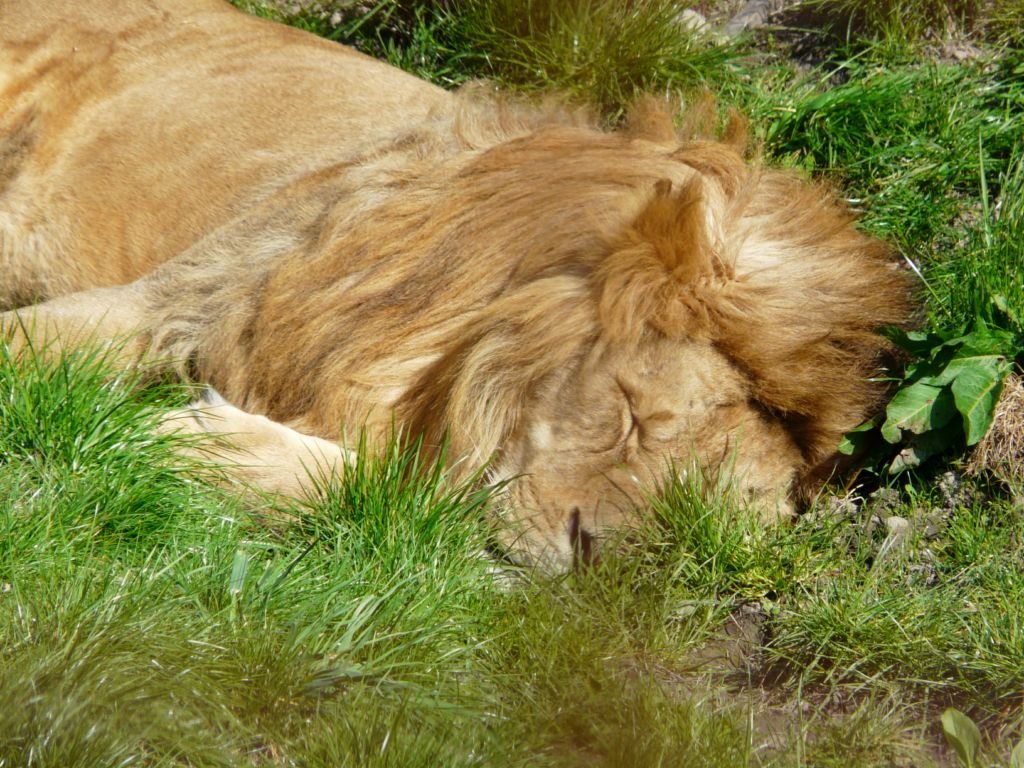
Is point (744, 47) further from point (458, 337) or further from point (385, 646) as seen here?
point (385, 646)

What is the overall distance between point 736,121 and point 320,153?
1.19 meters

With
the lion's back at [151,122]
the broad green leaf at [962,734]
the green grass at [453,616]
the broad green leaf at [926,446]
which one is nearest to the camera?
the green grass at [453,616]

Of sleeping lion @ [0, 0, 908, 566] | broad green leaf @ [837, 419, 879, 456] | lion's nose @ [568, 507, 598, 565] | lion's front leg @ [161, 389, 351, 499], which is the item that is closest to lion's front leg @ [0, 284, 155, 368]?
sleeping lion @ [0, 0, 908, 566]

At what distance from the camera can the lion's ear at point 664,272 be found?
294 centimetres

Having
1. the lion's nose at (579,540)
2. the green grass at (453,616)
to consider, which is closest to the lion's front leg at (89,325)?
the green grass at (453,616)

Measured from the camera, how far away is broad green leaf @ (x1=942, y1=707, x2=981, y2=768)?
89.6 inches

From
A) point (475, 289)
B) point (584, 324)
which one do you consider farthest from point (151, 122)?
point (584, 324)

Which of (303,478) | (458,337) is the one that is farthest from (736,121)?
(303,478)

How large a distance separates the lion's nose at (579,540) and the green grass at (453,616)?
0.22 ft

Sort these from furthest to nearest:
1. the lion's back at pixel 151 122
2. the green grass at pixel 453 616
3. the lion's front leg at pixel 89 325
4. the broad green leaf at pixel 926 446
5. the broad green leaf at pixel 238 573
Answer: the lion's back at pixel 151 122
the lion's front leg at pixel 89 325
the broad green leaf at pixel 926 446
the broad green leaf at pixel 238 573
the green grass at pixel 453 616

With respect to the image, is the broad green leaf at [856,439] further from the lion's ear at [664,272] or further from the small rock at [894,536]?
the lion's ear at [664,272]

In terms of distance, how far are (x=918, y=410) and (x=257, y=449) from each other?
5.10 ft

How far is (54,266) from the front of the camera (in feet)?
13.4

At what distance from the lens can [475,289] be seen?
3.24 meters
